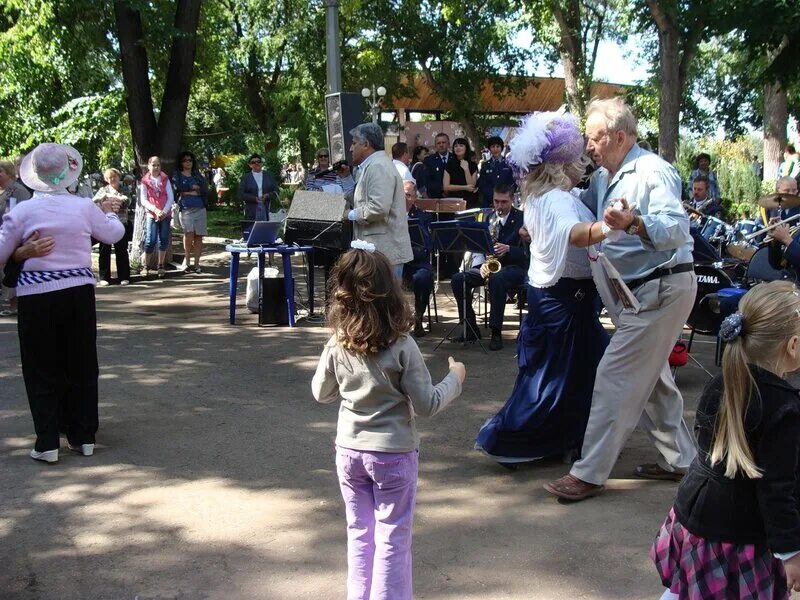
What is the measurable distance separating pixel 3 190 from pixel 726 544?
10.0 meters

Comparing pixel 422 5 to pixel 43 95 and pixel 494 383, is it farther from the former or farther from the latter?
pixel 494 383

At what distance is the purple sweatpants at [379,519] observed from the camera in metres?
3.40

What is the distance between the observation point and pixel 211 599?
3.95 meters

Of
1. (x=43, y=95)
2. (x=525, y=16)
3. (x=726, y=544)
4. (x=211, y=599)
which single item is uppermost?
(x=525, y=16)

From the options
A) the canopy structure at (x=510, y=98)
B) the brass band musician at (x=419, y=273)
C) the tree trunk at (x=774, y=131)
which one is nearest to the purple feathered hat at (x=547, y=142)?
the brass band musician at (x=419, y=273)

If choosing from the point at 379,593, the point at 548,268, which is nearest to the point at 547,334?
the point at 548,268

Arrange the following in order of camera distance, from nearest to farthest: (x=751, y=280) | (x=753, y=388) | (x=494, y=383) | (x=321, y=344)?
(x=753, y=388)
(x=494, y=383)
(x=751, y=280)
(x=321, y=344)

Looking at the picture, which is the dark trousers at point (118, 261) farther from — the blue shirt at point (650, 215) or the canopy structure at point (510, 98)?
the canopy structure at point (510, 98)

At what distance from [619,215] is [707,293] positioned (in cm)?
428

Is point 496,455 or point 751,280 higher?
point 751,280

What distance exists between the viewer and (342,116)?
1218 cm

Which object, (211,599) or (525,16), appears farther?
(525,16)

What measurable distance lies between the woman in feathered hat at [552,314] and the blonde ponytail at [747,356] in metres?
2.00

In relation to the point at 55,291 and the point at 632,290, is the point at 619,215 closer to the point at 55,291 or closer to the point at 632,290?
the point at 632,290
